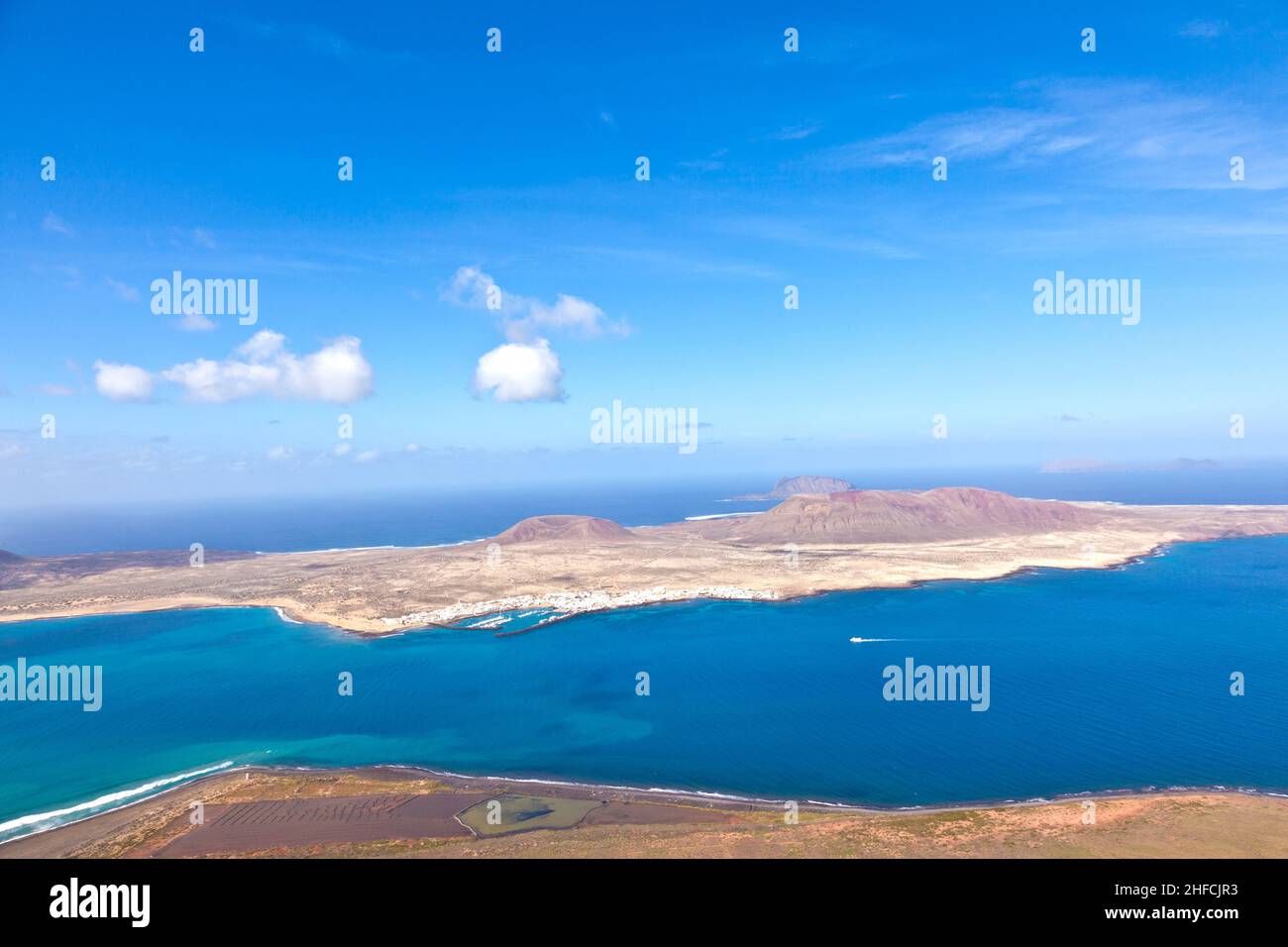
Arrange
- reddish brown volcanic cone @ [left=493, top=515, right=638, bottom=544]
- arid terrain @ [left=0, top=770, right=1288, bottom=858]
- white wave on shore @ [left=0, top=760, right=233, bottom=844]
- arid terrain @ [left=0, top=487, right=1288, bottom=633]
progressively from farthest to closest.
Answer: reddish brown volcanic cone @ [left=493, top=515, right=638, bottom=544] → arid terrain @ [left=0, top=487, right=1288, bottom=633] → white wave on shore @ [left=0, top=760, right=233, bottom=844] → arid terrain @ [left=0, top=770, right=1288, bottom=858]

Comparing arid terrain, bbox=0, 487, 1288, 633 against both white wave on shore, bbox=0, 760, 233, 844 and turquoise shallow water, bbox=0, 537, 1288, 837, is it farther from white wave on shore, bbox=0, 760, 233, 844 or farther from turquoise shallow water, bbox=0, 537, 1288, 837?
white wave on shore, bbox=0, 760, 233, 844

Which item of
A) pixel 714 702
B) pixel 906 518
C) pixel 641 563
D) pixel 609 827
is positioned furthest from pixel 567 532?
pixel 609 827

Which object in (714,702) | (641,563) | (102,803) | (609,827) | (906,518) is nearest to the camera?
(609,827)

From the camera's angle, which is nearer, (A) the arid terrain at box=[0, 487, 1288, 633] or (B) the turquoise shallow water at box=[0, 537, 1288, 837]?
(B) the turquoise shallow water at box=[0, 537, 1288, 837]

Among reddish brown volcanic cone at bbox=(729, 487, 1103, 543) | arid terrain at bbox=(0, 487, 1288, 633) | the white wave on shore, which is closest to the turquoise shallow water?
the white wave on shore

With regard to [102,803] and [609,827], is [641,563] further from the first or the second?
[102,803]

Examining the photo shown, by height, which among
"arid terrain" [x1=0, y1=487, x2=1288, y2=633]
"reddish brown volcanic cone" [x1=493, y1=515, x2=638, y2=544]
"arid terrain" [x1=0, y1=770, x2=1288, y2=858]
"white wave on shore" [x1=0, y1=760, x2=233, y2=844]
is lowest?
"white wave on shore" [x1=0, y1=760, x2=233, y2=844]
